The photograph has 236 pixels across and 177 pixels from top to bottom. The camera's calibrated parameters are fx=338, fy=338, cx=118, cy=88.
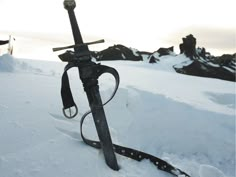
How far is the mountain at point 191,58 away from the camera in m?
40.8

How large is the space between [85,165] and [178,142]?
2.34 metres

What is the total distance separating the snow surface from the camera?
9.38 ft

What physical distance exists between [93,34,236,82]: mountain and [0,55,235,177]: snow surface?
1266 inches

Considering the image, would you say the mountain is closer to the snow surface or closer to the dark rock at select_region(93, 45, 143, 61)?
the dark rock at select_region(93, 45, 143, 61)

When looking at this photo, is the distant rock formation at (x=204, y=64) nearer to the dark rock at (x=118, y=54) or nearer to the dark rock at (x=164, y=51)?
the dark rock at (x=164, y=51)

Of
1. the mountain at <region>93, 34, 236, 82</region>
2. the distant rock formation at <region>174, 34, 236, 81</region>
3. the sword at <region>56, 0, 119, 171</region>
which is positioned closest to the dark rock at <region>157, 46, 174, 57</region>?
the mountain at <region>93, 34, 236, 82</region>

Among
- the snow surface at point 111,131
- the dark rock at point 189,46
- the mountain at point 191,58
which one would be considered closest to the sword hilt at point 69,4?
the snow surface at point 111,131

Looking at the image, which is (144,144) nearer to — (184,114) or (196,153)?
(196,153)

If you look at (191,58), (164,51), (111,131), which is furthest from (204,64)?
(111,131)

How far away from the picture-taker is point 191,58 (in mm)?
45250

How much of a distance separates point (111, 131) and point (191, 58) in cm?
4264

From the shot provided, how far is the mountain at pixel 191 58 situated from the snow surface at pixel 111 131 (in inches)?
1266

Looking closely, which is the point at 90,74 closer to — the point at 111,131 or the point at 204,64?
the point at 111,131

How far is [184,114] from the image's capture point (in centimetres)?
576
